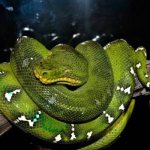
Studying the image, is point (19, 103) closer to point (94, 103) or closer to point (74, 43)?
point (94, 103)

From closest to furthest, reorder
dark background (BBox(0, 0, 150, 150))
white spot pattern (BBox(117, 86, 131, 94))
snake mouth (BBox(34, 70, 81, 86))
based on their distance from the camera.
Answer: snake mouth (BBox(34, 70, 81, 86)), white spot pattern (BBox(117, 86, 131, 94)), dark background (BBox(0, 0, 150, 150))

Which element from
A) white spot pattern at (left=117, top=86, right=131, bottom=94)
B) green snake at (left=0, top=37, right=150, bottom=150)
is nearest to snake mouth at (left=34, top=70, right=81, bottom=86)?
green snake at (left=0, top=37, right=150, bottom=150)

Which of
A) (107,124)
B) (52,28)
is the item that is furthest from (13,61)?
(52,28)

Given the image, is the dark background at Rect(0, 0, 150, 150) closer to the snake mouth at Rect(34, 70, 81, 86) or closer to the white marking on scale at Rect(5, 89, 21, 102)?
the snake mouth at Rect(34, 70, 81, 86)

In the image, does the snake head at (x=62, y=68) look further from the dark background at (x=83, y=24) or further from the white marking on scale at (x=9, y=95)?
the dark background at (x=83, y=24)

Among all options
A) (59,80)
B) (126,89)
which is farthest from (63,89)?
(126,89)

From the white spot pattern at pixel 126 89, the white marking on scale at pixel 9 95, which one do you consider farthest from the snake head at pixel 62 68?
the white spot pattern at pixel 126 89

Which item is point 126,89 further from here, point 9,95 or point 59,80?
point 9,95

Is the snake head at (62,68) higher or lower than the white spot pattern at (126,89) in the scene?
higher
